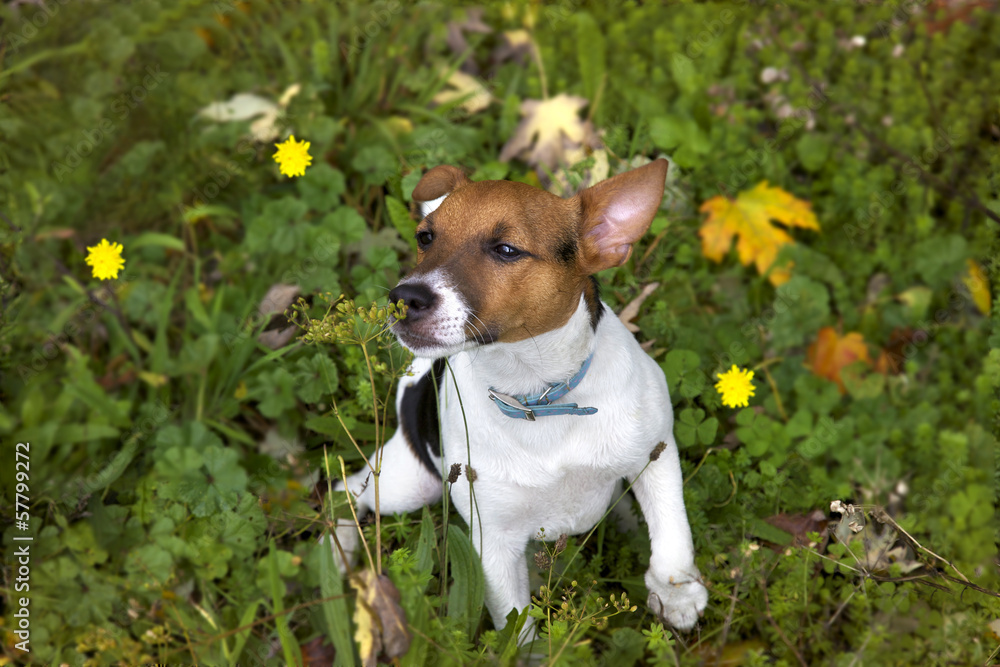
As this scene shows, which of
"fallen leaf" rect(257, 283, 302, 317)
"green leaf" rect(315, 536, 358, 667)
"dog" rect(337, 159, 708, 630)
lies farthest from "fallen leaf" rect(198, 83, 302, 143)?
"green leaf" rect(315, 536, 358, 667)

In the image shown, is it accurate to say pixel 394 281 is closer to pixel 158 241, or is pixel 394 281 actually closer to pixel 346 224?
pixel 346 224

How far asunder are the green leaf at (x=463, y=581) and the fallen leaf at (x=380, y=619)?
50 centimetres

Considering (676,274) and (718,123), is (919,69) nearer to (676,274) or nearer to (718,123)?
(718,123)

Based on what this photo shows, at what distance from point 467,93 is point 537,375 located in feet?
11.5

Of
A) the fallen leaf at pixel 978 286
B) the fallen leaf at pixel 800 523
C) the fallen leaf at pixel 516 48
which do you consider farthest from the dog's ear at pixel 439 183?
the fallen leaf at pixel 978 286

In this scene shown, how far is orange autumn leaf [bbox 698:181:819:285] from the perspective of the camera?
5262mm

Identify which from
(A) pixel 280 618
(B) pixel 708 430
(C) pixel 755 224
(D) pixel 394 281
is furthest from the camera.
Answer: (C) pixel 755 224

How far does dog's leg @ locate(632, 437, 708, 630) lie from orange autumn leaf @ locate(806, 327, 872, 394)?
202 cm

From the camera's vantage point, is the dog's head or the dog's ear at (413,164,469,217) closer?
the dog's head

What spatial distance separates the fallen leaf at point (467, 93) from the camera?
5953mm

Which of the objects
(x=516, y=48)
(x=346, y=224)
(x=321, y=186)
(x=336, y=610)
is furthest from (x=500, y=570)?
(x=516, y=48)

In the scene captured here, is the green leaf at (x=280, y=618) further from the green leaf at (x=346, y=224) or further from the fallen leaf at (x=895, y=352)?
the fallen leaf at (x=895, y=352)

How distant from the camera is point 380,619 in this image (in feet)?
9.03

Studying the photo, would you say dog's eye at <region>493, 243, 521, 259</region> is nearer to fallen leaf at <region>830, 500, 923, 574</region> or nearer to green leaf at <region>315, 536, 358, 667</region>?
green leaf at <region>315, 536, 358, 667</region>
